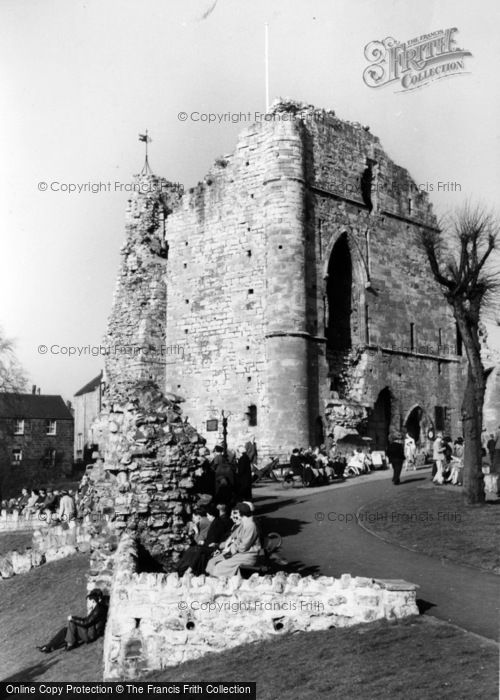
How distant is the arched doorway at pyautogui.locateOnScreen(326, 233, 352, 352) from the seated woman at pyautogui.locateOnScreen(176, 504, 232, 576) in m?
20.8

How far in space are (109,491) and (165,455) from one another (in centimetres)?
136

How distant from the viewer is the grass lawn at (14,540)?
22.4 metres

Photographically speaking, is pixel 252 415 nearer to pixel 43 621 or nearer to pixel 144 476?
pixel 144 476

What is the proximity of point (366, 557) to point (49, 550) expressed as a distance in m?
7.76

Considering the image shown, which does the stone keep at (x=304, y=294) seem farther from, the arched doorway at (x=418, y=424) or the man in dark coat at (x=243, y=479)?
the man in dark coat at (x=243, y=479)

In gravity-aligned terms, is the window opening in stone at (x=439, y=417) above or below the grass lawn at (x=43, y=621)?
above

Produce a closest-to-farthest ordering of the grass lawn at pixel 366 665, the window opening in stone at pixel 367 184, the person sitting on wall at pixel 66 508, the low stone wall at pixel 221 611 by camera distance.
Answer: the grass lawn at pixel 366 665 < the low stone wall at pixel 221 611 < the person sitting on wall at pixel 66 508 < the window opening in stone at pixel 367 184

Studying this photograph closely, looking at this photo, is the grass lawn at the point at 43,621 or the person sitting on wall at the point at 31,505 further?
the person sitting on wall at the point at 31,505

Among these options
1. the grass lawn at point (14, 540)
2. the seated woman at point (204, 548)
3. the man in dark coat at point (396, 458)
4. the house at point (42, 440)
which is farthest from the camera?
the house at point (42, 440)

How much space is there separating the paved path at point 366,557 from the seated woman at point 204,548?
149 cm

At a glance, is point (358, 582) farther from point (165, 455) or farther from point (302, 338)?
point (302, 338)

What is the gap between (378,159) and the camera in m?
35.9

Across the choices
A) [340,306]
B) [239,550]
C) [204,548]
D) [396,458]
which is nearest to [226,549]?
[239,550]

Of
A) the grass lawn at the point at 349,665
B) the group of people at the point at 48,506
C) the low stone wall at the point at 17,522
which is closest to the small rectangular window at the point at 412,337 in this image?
the group of people at the point at 48,506
